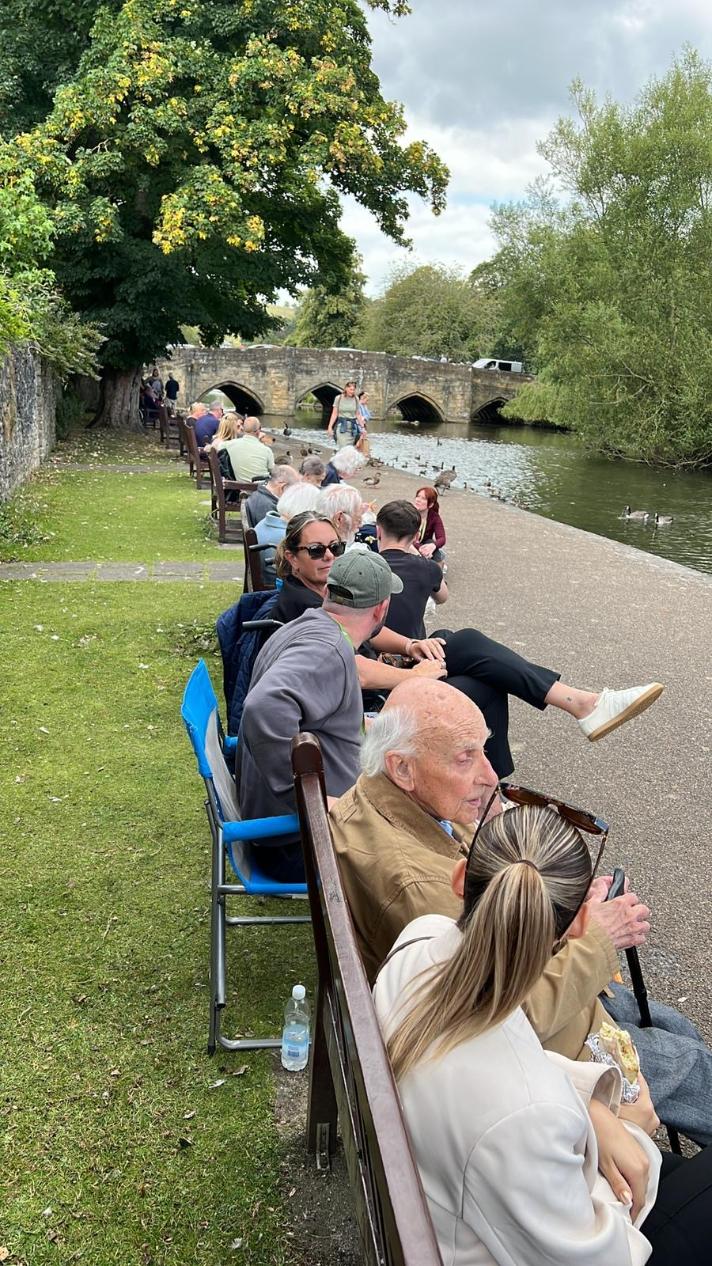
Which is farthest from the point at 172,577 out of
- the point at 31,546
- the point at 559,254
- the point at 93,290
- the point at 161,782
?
the point at 559,254

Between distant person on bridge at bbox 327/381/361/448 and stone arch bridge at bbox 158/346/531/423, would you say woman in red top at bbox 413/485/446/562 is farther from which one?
stone arch bridge at bbox 158/346/531/423

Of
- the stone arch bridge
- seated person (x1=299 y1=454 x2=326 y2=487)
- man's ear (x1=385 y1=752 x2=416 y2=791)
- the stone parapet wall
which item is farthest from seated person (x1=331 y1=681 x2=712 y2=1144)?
the stone arch bridge

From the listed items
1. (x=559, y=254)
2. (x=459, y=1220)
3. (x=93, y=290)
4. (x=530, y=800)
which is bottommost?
(x=459, y=1220)

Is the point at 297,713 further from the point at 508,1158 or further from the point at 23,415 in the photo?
the point at 23,415

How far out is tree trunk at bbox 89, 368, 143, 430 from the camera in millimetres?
25406

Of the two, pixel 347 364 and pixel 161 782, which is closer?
pixel 161 782

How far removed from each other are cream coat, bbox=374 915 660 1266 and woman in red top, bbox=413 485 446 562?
681 cm

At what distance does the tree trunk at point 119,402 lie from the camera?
25406 mm

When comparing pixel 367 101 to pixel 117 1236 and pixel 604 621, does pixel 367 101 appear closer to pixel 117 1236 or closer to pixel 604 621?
pixel 604 621

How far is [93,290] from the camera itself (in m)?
22.9

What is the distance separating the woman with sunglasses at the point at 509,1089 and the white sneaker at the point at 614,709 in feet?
8.73

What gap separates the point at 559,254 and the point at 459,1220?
109 ft

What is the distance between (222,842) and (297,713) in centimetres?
46

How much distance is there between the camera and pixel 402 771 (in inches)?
94.0
